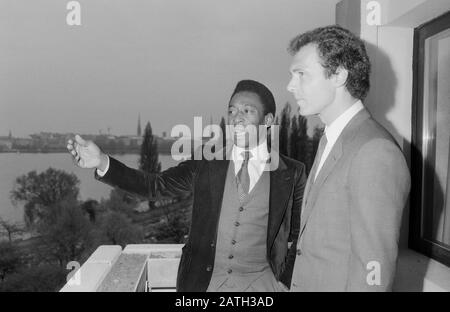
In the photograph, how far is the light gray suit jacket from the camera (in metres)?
0.82

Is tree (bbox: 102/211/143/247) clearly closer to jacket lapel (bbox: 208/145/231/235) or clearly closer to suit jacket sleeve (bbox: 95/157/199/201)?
suit jacket sleeve (bbox: 95/157/199/201)

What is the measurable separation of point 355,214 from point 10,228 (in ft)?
5.19

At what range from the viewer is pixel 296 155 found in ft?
5.33

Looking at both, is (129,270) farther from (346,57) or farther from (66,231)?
(346,57)

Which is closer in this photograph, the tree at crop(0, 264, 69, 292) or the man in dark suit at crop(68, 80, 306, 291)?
the man in dark suit at crop(68, 80, 306, 291)

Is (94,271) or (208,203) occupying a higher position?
(208,203)

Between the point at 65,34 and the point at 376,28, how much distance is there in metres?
1.32

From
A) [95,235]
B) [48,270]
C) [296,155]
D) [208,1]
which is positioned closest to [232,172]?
[296,155]

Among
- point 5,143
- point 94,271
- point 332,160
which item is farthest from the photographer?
point 5,143

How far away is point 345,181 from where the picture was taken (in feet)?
2.97

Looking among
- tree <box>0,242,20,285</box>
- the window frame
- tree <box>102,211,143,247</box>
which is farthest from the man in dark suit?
tree <box>0,242,20,285</box>

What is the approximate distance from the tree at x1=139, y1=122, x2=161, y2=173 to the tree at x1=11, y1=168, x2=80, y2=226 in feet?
0.99

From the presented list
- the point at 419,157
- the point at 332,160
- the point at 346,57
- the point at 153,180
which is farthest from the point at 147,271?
the point at 419,157
